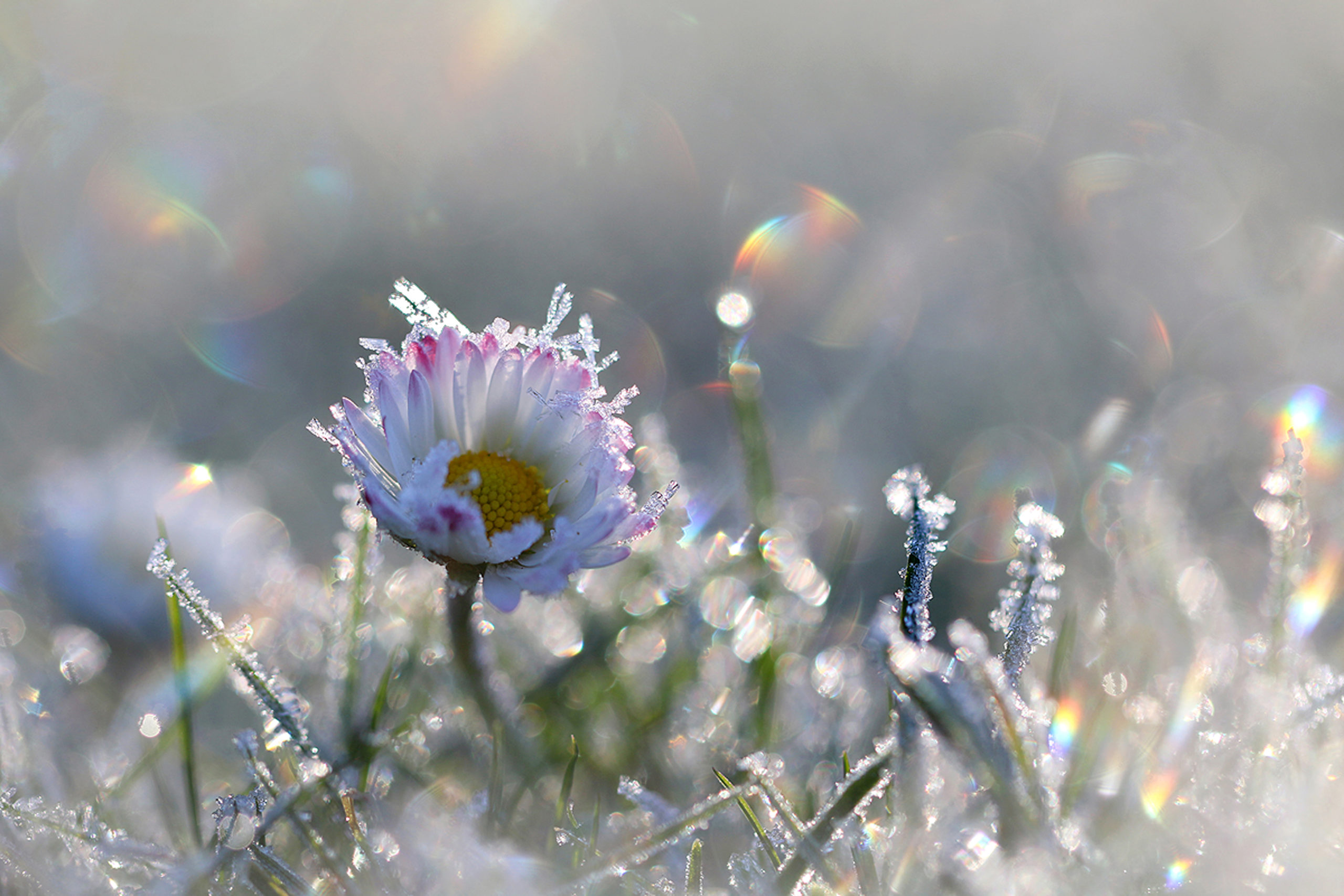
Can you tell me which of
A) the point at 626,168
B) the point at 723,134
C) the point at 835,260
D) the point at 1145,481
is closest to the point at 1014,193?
the point at 835,260

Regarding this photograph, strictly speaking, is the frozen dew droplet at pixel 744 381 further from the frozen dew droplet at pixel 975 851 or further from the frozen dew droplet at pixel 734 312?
Result: the frozen dew droplet at pixel 975 851

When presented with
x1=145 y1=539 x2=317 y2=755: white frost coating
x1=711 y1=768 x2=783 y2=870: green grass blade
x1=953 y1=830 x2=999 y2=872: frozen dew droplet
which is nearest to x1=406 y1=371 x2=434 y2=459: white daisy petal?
x1=145 y1=539 x2=317 y2=755: white frost coating

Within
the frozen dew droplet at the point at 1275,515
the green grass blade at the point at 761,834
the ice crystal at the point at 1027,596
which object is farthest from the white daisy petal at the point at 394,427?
the frozen dew droplet at the point at 1275,515

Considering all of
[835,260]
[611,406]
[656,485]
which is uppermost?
[611,406]

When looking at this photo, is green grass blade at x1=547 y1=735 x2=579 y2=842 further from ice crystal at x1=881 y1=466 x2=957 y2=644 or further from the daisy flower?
ice crystal at x1=881 y1=466 x2=957 y2=644

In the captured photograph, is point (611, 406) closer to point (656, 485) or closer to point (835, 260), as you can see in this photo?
point (656, 485)
